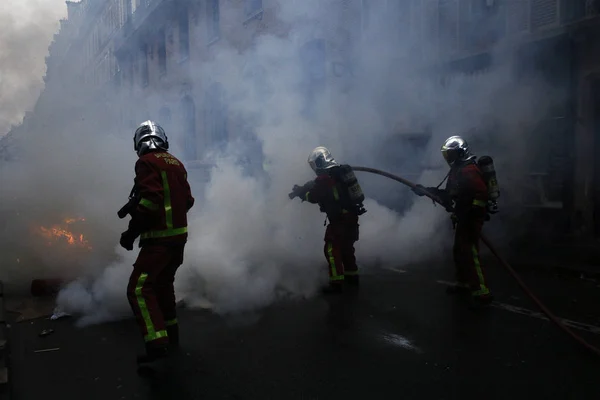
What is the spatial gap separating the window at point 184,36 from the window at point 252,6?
3.20m

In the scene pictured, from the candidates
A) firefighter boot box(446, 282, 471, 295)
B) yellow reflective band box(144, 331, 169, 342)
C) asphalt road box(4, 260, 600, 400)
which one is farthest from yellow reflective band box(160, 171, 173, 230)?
firefighter boot box(446, 282, 471, 295)

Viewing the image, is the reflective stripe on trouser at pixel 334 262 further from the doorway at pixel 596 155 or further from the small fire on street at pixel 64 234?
the doorway at pixel 596 155

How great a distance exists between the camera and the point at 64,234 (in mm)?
6609

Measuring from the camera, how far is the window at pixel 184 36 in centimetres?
1542

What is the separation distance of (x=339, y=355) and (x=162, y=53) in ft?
50.2

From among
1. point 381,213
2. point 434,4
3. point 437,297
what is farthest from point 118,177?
point 434,4

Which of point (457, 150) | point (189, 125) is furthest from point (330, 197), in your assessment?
point (189, 125)

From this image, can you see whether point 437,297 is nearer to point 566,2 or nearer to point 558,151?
point 558,151

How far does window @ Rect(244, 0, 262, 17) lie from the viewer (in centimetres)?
1232

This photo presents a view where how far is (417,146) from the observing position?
32.8 ft

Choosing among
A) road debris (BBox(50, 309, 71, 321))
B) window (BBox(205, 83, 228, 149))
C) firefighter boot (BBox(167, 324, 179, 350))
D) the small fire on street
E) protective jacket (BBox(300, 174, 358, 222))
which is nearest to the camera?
firefighter boot (BBox(167, 324, 179, 350))

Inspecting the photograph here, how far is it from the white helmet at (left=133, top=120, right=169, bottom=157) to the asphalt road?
1.54m

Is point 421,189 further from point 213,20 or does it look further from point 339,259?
point 213,20

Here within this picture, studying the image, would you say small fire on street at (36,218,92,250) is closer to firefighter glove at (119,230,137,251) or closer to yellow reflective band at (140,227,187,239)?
firefighter glove at (119,230,137,251)
